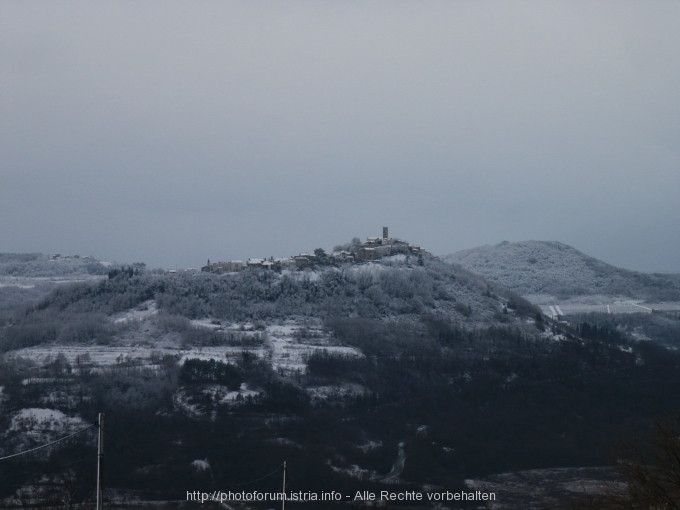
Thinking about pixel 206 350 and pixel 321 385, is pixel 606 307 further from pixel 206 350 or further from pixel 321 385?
pixel 206 350

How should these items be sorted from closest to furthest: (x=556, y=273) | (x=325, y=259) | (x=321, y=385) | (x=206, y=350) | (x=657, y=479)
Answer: (x=657, y=479), (x=321, y=385), (x=206, y=350), (x=325, y=259), (x=556, y=273)

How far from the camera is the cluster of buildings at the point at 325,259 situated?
10181 centimetres

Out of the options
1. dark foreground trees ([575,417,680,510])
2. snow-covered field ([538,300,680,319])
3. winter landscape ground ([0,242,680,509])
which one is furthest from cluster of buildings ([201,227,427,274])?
dark foreground trees ([575,417,680,510])

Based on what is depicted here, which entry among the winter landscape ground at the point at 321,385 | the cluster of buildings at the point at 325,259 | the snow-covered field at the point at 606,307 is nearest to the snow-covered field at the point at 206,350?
the winter landscape ground at the point at 321,385

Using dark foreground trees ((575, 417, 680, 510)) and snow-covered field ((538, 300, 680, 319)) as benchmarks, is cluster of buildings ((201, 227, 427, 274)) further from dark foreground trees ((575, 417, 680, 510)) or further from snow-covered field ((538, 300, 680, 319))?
dark foreground trees ((575, 417, 680, 510))

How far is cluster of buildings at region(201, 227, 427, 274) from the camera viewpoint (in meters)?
102

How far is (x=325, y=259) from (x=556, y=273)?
192 ft

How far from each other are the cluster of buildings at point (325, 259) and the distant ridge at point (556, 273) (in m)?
38.6

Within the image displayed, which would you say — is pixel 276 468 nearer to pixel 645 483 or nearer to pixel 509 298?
pixel 645 483

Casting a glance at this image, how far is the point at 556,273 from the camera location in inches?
5851

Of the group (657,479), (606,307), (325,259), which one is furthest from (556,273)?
(657,479)

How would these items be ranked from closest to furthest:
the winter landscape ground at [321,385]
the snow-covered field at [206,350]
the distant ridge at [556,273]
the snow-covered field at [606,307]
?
the winter landscape ground at [321,385]
the snow-covered field at [206,350]
the snow-covered field at [606,307]
the distant ridge at [556,273]

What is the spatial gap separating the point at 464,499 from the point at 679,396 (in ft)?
111

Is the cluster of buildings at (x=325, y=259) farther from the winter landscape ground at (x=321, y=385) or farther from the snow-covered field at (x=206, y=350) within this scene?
the snow-covered field at (x=206, y=350)
